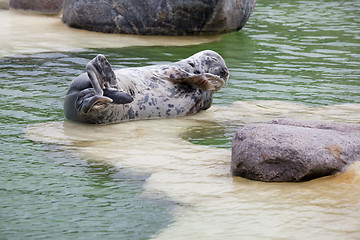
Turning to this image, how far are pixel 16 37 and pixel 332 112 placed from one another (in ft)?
22.4

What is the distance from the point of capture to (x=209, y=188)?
4738mm

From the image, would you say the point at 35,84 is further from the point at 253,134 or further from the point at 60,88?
the point at 253,134

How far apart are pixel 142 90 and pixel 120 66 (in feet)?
8.91

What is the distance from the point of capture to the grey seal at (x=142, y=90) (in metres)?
6.48

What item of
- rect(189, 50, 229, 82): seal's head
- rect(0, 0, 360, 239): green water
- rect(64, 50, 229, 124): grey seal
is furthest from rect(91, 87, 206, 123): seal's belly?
rect(0, 0, 360, 239): green water

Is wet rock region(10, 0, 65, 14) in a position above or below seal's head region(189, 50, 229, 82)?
below

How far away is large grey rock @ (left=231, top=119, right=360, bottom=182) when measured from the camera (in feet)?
15.8

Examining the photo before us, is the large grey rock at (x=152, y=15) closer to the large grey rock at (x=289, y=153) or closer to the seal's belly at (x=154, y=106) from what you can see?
the seal's belly at (x=154, y=106)

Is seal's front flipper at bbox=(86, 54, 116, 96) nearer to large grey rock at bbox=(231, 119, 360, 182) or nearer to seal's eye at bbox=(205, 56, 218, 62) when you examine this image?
seal's eye at bbox=(205, 56, 218, 62)

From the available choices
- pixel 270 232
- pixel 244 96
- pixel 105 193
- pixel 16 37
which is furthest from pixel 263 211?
pixel 16 37

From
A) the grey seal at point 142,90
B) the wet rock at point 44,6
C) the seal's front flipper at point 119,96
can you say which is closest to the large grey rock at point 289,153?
the seal's front flipper at point 119,96

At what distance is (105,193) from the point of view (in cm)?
461

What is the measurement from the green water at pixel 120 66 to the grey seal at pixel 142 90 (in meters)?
0.47

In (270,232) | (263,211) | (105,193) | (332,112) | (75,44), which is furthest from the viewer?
(75,44)
